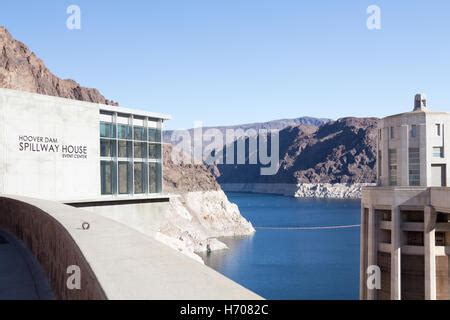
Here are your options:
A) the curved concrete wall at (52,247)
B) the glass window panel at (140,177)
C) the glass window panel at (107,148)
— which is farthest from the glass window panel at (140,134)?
the curved concrete wall at (52,247)

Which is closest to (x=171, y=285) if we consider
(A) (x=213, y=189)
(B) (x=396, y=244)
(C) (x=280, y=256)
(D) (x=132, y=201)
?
(D) (x=132, y=201)

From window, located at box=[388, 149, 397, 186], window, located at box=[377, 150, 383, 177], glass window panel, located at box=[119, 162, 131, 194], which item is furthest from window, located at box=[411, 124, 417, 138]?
glass window panel, located at box=[119, 162, 131, 194]

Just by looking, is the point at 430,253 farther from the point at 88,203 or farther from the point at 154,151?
the point at 88,203

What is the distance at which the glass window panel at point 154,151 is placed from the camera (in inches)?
1584

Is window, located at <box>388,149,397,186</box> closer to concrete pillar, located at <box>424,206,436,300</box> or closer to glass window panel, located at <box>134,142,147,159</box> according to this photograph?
concrete pillar, located at <box>424,206,436,300</box>

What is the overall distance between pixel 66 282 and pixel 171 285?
169 inches

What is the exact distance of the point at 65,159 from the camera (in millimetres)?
33688

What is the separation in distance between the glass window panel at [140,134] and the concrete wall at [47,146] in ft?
12.1

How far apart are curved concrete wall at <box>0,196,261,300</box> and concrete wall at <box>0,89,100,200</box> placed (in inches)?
733

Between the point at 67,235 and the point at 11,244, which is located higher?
the point at 67,235

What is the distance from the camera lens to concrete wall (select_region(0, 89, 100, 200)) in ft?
99.3

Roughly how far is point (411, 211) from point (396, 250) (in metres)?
3.48
